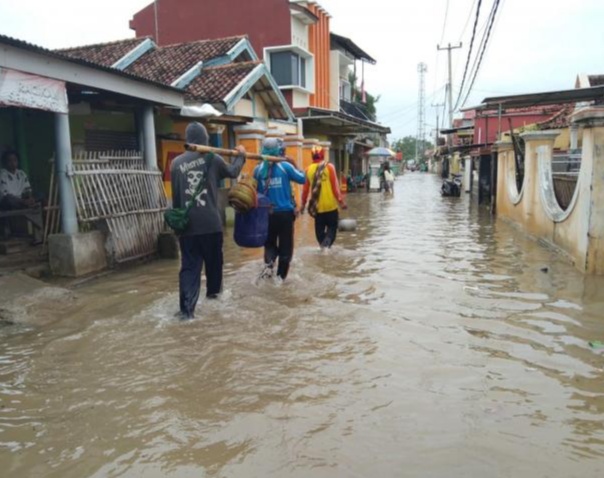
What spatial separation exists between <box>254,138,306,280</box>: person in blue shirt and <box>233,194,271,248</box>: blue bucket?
401 millimetres

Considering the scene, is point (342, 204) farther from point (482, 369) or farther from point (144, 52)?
point (144, 52)

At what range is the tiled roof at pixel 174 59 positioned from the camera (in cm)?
1527

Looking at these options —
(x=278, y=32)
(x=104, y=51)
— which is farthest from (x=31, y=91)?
(x=278, y=32)

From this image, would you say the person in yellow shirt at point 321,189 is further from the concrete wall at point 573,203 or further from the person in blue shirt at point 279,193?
the concrete wall at point 573,203

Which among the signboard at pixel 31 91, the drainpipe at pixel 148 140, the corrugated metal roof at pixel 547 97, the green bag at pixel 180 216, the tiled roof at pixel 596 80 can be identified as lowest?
the green bag at pixel 180 216

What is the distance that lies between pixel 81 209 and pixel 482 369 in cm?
598

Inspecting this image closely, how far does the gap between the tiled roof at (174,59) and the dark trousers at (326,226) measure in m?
7.58

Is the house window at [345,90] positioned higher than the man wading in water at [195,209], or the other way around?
the house window at [345,90]

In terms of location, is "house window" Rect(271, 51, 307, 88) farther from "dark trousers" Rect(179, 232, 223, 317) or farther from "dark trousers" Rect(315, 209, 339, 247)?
"dark trousers" Rect(179, 232, 223, 317)

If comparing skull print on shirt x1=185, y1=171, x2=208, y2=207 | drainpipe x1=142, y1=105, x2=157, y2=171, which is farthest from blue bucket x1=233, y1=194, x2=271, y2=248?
drainpipe x1=142, y1=105, x2=157, y2=171

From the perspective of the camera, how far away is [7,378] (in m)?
4.18

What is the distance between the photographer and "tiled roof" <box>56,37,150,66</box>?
16.1 m

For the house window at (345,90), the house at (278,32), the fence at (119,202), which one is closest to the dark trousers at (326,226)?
the fence at (119,202)

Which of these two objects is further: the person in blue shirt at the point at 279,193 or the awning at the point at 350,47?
the awning at the point at 350,47
